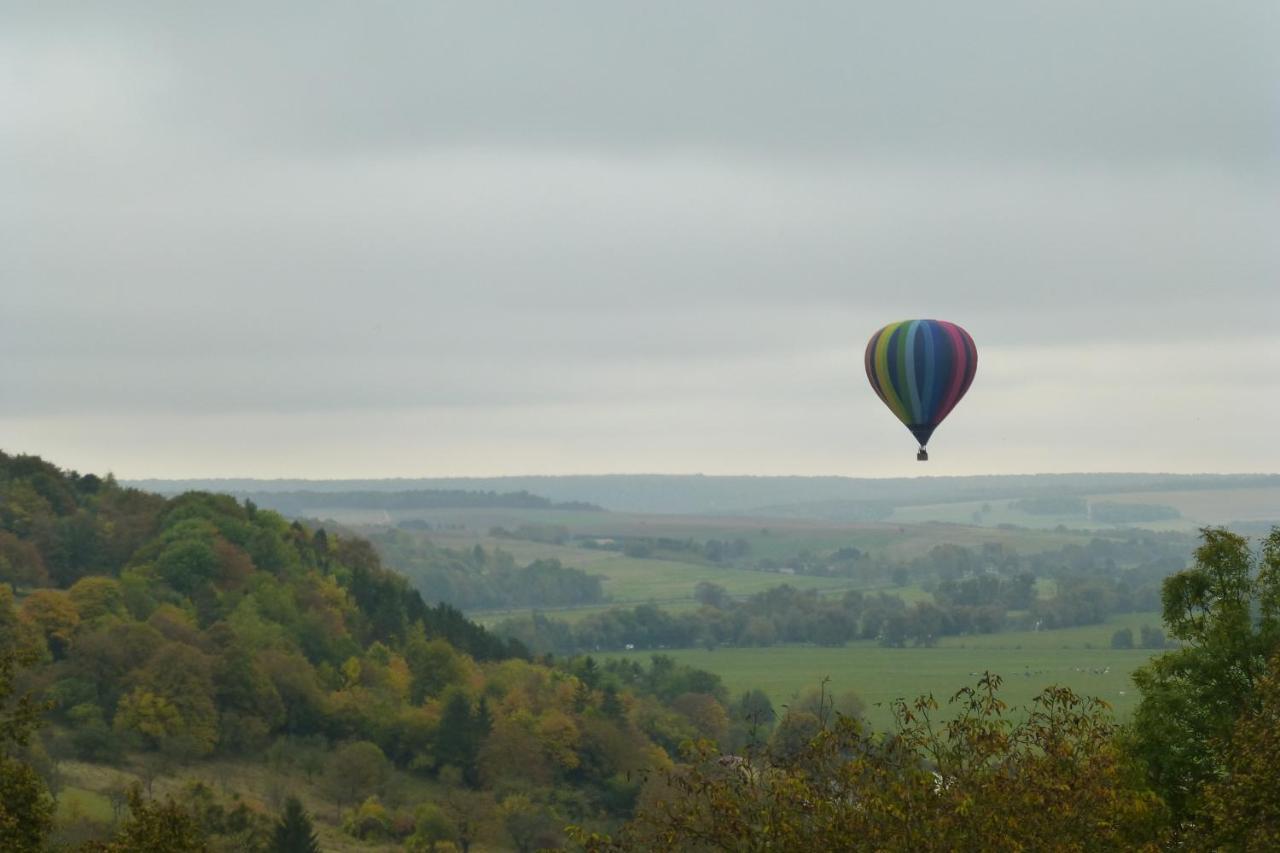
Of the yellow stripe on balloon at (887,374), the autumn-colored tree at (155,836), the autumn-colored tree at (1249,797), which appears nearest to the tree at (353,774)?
the yellow stripe on balloon at (887,374)

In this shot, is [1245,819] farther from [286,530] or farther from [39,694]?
[286,530]

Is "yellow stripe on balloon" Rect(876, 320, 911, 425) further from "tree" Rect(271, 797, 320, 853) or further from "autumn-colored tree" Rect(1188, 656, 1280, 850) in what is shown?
"autumn-colored tree" Rect(1188, 656, 1280, 850)

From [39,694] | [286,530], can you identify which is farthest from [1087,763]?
[286,530]

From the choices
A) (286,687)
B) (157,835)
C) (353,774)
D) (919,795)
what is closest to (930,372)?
(157,835)

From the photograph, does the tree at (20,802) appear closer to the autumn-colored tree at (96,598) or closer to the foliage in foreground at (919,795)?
the foliage in foreground at (919,795)

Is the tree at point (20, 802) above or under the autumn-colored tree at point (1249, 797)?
under

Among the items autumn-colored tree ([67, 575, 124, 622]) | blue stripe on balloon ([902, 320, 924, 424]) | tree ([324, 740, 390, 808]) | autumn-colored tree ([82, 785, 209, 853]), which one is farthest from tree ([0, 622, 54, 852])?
autumn-colored tree ([67, 575, 124, 622])
